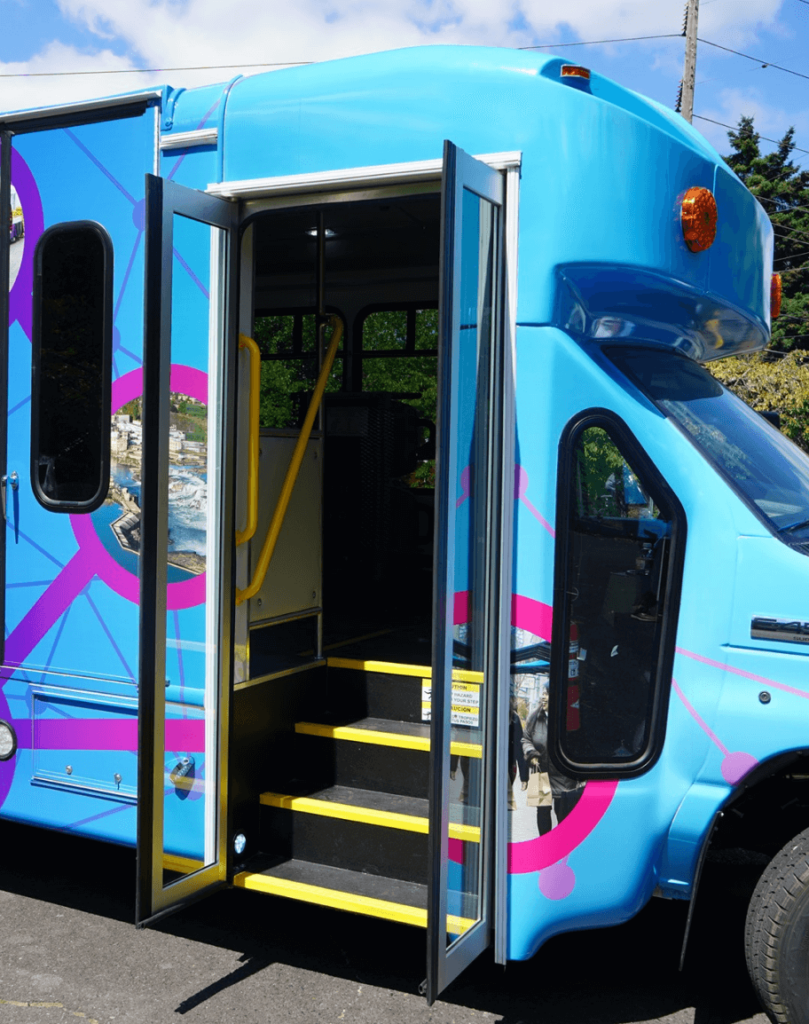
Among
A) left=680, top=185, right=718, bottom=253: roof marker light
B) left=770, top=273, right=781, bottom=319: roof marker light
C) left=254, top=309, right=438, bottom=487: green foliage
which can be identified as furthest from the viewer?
left=254, top=309, right=438, bottom=487: green foliage

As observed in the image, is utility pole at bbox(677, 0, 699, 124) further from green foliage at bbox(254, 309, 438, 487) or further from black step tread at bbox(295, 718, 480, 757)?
black step tread at bbox(295, 718, 480, 757)

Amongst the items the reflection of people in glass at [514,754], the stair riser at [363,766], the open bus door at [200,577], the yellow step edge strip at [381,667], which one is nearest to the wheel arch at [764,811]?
the reflection of people in glass at [514,754]

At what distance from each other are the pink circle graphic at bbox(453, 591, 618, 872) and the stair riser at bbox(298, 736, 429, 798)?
0.55 metres

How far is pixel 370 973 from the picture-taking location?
3.50 m

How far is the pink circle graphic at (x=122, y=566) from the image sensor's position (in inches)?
130

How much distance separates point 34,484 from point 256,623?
96cm

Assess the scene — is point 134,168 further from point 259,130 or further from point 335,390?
point 335,390

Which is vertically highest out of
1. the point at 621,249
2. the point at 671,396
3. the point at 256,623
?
the point at 621,249

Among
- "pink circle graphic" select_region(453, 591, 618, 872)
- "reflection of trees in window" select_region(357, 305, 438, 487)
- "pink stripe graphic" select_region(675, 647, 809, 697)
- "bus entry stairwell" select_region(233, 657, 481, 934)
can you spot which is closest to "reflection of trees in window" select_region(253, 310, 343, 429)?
"reflection of trees in window" select_region(357, 305, 438, 487)

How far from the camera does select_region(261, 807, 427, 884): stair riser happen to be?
331 centimetres

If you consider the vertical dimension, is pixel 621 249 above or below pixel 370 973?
above

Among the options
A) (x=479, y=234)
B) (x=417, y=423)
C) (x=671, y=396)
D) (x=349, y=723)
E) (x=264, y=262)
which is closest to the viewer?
(x=479, y=234)

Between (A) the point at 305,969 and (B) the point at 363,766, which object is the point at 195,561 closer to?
(B) the point at 363,766

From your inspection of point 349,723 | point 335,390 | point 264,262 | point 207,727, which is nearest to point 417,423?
point 335,390
